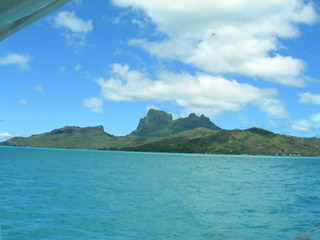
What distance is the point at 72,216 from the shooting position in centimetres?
2447

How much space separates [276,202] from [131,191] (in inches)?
776

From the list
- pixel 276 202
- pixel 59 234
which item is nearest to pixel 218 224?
pixel 59 234

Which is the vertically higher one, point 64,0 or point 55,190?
point 64,0

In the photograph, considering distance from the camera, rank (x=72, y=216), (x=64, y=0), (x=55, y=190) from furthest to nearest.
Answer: (x=55, y=190), (x=72, y=216), (x=64, y=0)

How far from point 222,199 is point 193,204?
6.25m

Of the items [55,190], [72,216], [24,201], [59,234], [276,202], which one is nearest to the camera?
[59,234]

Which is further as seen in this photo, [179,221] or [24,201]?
[24,201]

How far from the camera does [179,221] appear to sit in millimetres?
23609

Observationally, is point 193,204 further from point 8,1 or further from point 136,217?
point 8,1

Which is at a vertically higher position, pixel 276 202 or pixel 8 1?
pixel 8 1

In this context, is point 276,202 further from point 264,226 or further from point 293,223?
point 264,226

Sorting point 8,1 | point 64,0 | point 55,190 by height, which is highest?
point 64,0

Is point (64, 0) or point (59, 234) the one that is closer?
point (64, 0)

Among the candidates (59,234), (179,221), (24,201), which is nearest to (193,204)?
(179,221)
